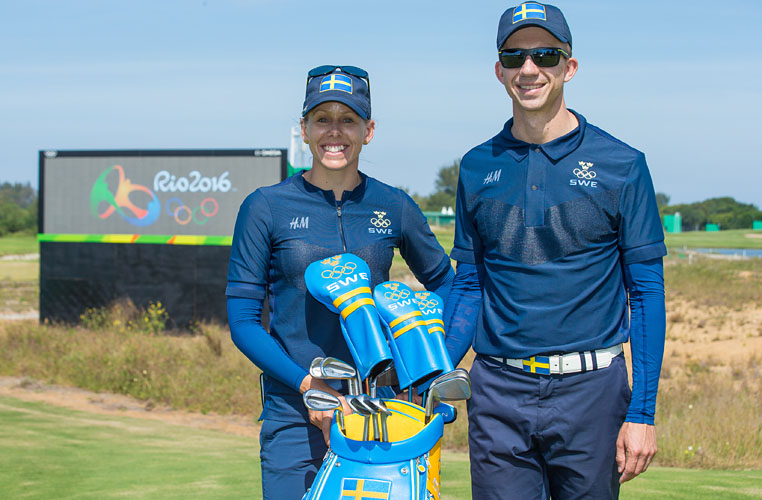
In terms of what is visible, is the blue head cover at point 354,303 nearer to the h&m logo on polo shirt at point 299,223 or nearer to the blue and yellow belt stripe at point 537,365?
the h&m logo on polo shirt at point 299,223

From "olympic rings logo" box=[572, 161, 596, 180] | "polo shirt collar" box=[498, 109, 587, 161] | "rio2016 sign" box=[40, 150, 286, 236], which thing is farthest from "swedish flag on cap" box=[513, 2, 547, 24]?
"rio2016 sign" box=[40, 150, 286, 236]

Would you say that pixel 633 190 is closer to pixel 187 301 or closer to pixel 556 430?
pixel 556 430

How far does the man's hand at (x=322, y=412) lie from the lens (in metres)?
2.66

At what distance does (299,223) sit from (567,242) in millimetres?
925

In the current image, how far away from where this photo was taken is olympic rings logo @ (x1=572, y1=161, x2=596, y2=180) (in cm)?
288

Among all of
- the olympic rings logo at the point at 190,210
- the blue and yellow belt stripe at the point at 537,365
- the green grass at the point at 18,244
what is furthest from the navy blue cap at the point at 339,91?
the green grass at the point at 18,244

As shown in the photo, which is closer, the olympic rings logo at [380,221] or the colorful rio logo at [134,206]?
the olympic rings logo at [380,221]

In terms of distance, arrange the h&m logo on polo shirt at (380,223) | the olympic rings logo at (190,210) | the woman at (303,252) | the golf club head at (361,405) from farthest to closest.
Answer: the olympic rings logo at (190,210)
the h&m logo on polo shirt at (380,223)
the woman at (303,252)
the golf club head at (361,405)

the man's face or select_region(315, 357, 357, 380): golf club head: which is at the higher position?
the man's face

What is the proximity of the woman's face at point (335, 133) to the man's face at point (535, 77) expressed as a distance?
21.9 inches

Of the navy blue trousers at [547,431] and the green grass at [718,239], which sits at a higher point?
the green grass at [718,239]

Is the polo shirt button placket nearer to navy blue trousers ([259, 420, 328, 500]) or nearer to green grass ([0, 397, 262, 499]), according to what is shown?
navy blue trousers ([259, 420, 328, 500])

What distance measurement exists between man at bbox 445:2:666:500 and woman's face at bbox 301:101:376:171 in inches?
19.8

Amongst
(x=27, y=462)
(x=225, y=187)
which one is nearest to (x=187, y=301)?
(x=225, y=187)
